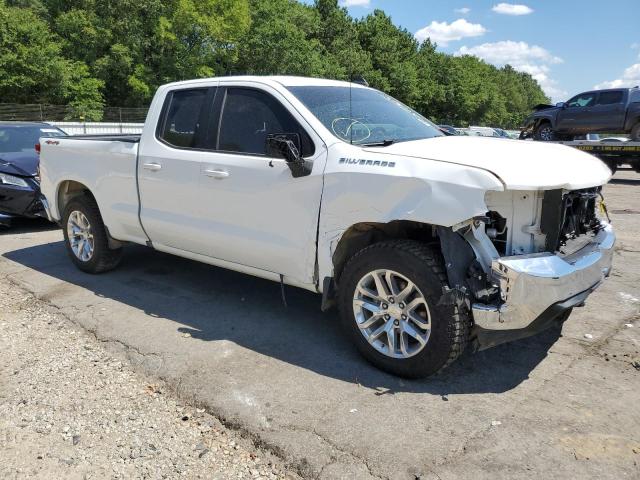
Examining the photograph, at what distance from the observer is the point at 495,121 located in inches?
3861

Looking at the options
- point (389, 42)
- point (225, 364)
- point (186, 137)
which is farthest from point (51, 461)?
point (389, 42)

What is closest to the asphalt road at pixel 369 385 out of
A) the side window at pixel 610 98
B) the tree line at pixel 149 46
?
the side window at pixel 610 98

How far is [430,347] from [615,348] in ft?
5.35

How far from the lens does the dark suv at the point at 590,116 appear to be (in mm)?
15617

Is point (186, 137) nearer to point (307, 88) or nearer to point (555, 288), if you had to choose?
point (307, 88)

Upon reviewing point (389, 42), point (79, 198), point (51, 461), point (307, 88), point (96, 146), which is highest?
point (389, 42)

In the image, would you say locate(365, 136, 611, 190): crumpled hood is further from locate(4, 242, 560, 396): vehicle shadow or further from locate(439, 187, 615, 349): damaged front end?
locate(4, 242, 560, 396): vehicle shadow

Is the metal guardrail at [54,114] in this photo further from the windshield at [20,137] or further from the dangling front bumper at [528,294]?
the dangling front bumper at [528,294]

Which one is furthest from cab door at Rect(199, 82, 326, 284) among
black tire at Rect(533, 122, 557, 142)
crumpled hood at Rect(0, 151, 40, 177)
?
black tire at Rect(533, 122, 557, 142)

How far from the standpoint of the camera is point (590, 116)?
647 inches

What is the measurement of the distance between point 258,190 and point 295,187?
0.35 meters

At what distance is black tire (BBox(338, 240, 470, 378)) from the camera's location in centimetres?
339

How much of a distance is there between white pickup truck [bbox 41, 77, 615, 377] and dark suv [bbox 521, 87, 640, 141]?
1335 cm

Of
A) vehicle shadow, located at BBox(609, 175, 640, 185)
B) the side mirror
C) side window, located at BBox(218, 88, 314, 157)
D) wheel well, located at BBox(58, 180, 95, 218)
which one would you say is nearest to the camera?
the side mirror
